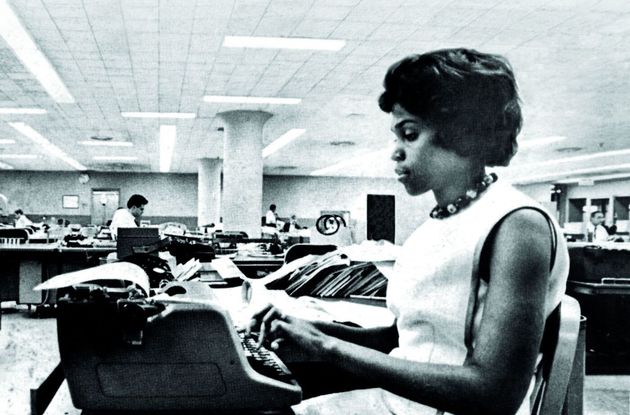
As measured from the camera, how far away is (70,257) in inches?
274

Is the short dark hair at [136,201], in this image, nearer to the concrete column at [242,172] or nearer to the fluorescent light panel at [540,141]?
the concrete column at [242,172]

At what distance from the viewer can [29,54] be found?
280 inches

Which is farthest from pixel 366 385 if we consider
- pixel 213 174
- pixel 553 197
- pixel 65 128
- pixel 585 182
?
pixel 553 197

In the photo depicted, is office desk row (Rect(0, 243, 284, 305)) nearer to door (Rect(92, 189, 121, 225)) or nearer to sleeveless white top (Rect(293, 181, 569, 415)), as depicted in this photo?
sleeveless white top (Rect(293, 181, 569, 415))

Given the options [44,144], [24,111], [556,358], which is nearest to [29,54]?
[24,111]

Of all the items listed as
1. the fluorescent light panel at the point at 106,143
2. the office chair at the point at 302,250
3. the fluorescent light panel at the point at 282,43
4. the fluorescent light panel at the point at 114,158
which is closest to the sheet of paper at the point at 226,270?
the office chair at the point at 302,250

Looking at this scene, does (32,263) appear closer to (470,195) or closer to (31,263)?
(31,263)

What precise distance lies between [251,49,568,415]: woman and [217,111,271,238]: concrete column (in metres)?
9.79

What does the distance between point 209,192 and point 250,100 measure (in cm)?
885

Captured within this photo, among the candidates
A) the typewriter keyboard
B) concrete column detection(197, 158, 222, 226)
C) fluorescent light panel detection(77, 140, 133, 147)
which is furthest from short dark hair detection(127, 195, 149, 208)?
concrete column detection(197, 158, 222, 226)

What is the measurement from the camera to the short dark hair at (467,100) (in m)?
0.93

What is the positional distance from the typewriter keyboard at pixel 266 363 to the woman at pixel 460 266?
0.27ft

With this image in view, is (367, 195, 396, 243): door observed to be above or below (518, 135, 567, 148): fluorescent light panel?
below

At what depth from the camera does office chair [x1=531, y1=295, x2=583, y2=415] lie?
93 centimetres
